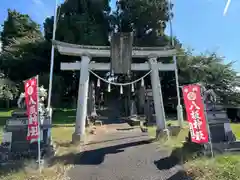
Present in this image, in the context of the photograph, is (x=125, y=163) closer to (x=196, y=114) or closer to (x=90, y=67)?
(x=196, y=114)

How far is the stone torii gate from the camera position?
9.52 metres

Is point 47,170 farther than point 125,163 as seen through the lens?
No

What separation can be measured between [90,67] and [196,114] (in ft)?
17.0

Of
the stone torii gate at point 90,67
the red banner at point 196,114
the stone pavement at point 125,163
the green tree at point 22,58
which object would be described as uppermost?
the green tree at point 22,58

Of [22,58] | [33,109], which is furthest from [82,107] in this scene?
[22,58]

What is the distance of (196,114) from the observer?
6.46m

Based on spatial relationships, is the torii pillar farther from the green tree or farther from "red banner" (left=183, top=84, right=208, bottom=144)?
the green tree

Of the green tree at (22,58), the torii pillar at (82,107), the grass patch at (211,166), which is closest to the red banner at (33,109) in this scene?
the torii pillar at (82,107)

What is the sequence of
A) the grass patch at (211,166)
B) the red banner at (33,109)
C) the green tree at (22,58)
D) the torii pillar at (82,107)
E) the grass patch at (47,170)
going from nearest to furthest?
the grass patch at (211,166)
the grass patch at (47,170)
the red banner at (33,109)
the torii pillar at (82,107)
the green tree at (22,58)

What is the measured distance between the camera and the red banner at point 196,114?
20.5ft

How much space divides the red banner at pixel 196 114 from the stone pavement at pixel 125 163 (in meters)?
Result: 1.02

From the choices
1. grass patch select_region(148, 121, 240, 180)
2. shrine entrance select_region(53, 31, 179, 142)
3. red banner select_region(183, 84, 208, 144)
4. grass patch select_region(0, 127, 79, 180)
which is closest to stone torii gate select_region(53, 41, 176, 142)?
shrine entrance select_region(53, 31, 179, 142)

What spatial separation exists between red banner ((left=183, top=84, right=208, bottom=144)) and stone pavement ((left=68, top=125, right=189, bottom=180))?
1.02 m

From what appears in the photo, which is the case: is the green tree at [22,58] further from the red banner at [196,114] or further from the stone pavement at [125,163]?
the red banner at [196,114]
